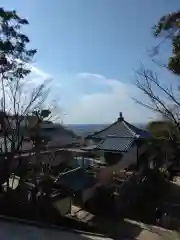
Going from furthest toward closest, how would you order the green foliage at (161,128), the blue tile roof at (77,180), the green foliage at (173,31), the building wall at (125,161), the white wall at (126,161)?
the building wall at (125,161), the white wall at (126,161), the blue tile roof at (77,180), the green foliage at (161,128), the green foliage at (173,31)

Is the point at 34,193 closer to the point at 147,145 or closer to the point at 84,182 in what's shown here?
the point at 84,182

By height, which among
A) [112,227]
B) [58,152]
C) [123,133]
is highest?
[123,133]

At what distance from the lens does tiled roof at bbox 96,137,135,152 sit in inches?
760

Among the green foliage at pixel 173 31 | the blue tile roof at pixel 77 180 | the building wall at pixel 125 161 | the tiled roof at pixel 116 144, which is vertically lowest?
the blue tile roof at pixel 77 180

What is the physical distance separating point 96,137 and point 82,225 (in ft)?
35.3

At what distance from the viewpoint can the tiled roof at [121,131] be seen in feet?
68.0

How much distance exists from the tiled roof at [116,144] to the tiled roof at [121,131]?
50 centimetres

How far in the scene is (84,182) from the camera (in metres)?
15.1

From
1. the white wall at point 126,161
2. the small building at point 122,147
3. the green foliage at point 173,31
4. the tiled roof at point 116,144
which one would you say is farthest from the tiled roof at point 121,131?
the green foliage at point 173,31

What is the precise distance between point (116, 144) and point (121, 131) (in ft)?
6.57

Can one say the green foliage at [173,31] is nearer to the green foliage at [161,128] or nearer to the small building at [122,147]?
the green foliage at [161,128]

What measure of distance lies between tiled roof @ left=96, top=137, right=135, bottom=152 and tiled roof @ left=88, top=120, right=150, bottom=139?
0.50 m

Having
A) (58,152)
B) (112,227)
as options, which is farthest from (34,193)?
(58,152)

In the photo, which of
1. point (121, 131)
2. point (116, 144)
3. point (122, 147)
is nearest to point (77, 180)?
point (122, 147)
